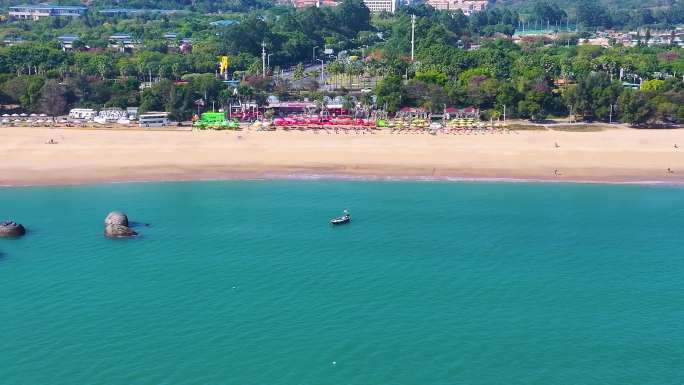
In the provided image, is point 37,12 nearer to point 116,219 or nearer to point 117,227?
point 116,219

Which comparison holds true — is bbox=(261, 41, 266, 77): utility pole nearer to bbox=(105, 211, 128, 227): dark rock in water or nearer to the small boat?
the small boat

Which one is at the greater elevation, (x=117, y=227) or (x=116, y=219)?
(x=116, y=219)

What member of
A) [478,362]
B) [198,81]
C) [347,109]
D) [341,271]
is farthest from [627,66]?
[478,362]

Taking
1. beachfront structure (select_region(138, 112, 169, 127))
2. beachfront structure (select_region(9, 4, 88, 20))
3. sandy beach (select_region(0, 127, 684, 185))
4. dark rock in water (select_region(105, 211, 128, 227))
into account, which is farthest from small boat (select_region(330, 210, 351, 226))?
beachfront structure (select_region(9, 4, 88, 20))

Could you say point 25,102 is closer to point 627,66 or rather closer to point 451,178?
point 451,178

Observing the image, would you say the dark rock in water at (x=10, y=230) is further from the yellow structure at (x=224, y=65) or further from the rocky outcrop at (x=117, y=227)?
the yellow structure at (x=224, y=65)

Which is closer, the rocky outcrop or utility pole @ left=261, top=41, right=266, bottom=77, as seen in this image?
the rocky outcrop

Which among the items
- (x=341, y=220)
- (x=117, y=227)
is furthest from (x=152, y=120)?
(x=341, y=220)
